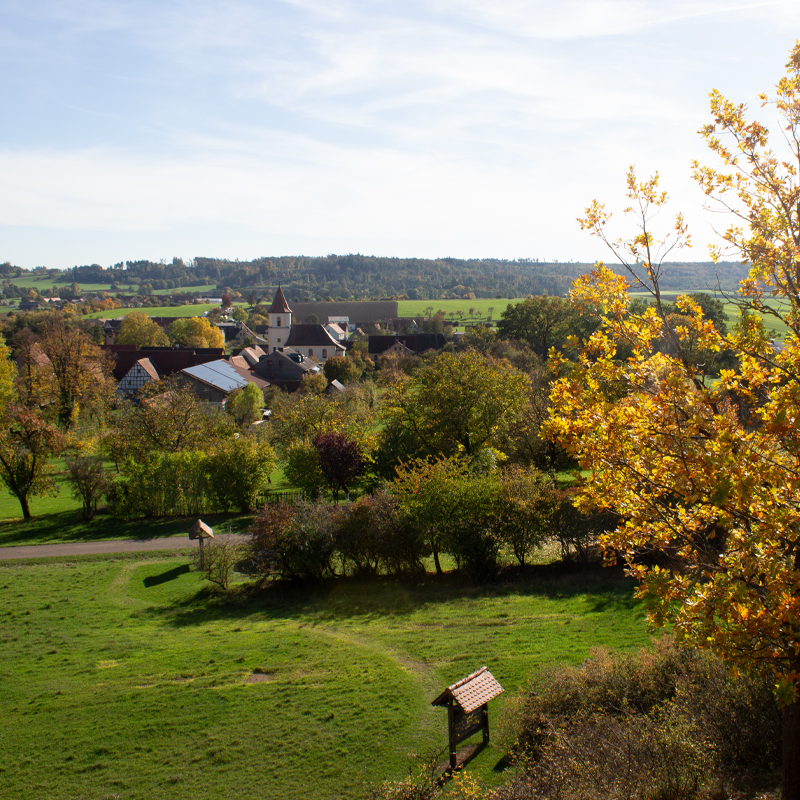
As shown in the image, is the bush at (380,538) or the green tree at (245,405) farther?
the green tree at (245,405)

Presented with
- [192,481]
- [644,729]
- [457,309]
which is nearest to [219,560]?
[192,481]

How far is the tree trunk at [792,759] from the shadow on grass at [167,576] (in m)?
19.4

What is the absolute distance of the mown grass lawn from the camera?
33.2 feet

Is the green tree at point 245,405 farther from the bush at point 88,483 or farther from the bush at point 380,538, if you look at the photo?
the bush at point 380,538

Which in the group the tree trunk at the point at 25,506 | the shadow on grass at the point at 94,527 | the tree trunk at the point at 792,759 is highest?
the tree trunk at the point at 792,759

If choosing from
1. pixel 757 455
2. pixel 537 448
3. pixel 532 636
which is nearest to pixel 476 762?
pixel 532 636

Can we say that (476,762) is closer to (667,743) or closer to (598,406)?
(667,743)

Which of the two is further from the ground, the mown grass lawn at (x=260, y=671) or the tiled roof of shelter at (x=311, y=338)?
the tiled roof of shelter at (x=311, y=338)

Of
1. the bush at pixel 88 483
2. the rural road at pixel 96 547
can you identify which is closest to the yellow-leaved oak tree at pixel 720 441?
the rural road at pixel 96 547

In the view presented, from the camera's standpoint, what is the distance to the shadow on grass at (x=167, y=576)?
21.1 meters

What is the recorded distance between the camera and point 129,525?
2892 cm

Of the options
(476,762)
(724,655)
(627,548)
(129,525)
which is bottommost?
(129,525)

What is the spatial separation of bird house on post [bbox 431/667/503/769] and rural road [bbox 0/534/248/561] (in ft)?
51.0

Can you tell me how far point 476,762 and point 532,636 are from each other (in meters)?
4.73
